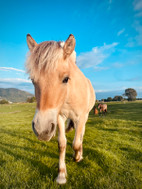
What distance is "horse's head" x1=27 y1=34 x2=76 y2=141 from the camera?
2089mm

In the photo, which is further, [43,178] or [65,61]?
[43,178]

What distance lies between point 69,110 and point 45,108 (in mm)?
1197

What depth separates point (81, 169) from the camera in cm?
310

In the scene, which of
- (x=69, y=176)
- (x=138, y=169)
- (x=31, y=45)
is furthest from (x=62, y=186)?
(x=31, y=45)

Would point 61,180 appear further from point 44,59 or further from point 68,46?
point 68,46

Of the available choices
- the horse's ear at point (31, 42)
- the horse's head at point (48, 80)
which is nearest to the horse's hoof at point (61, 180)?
the horse's head at point (48, 80)

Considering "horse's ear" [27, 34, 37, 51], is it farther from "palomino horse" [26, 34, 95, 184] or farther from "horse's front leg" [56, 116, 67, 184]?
"horse's front leg" [56, 116, 67, 184]

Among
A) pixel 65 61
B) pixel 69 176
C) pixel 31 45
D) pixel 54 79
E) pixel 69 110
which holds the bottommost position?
pixel 69 176

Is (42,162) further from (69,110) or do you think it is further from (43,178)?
(69,110)

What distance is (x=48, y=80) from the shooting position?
85.7 inches

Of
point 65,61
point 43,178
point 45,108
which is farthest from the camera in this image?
point 43,178

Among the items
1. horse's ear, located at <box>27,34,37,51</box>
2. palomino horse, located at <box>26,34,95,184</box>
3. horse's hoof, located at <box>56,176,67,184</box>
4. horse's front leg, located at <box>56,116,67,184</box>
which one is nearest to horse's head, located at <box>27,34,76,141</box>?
palomino horse, located at <box>26,34,95,184</box>

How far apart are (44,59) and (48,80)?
47 cm

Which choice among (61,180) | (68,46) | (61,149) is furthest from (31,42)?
(61,180)
